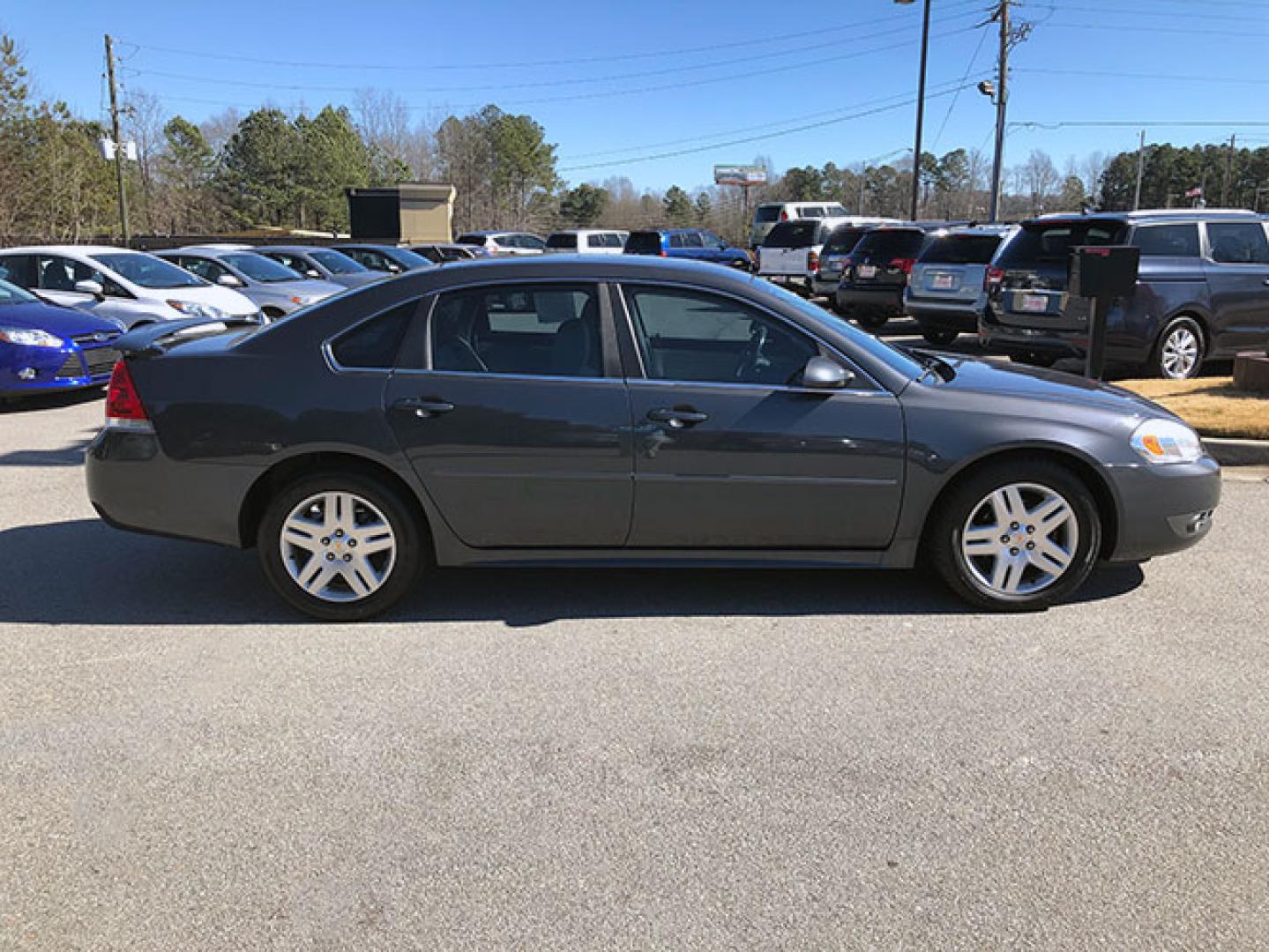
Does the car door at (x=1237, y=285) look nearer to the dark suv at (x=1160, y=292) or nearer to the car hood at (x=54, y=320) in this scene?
the dark suv at (x=1160, y=292)

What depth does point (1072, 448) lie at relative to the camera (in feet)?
13.8

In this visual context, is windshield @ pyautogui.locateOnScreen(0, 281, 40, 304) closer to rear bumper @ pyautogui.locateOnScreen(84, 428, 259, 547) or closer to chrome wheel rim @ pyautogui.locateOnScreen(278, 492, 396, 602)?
rear bumper @ pyautogui.locateOnScreen(84, 428, 259, 547)

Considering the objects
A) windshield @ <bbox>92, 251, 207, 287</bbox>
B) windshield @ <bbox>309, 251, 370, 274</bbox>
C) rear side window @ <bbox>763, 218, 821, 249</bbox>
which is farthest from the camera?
rear side window @ <bbox>763, 218, 821, 249</bbox>

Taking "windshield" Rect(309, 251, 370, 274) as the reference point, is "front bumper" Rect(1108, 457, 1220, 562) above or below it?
below

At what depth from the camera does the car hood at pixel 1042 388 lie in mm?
4344

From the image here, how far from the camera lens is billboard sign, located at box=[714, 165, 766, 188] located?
77.8 meters

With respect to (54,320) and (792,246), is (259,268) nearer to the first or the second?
(54,320)

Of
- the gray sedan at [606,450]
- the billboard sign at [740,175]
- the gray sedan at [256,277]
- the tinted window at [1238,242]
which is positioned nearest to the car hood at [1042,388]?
the gray sedan at [606,450]

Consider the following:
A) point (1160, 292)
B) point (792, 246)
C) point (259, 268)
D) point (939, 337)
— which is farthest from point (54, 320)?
point (792, 246)

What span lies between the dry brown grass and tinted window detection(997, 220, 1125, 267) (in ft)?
4.98

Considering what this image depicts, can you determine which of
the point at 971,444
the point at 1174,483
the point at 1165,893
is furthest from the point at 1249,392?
the point at 1165,893

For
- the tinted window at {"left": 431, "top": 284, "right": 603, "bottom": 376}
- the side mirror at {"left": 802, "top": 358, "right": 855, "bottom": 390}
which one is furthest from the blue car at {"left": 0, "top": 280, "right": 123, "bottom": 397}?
the side mirror at {"left": 802, "top": 358, "right": 855, "bottom": 390}

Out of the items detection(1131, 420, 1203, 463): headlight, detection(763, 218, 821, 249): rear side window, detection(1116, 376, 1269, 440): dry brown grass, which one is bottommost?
detection(1116, 376, 1269, 440): dry brown grass

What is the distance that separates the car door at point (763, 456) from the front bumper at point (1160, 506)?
102 cm
